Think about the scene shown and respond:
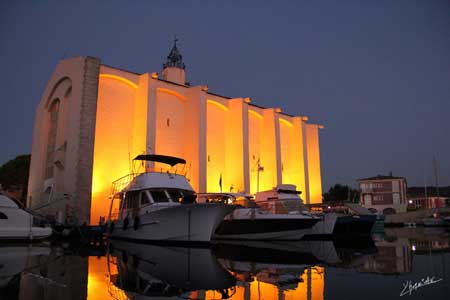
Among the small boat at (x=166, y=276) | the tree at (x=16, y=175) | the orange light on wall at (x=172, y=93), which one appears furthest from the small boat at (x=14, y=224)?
the tree at (x=16, y=175)

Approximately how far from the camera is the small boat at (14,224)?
51.8ft

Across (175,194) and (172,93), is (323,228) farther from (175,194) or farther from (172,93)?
(172,93)

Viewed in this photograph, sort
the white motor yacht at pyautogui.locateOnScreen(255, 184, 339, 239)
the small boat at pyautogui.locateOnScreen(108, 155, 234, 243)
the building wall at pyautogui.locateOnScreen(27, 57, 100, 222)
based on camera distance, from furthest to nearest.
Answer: the building wall at pyautogui.locateOnScreen(27, 57, 100, 222) → the white motor yacht at pyautogui.locateOnScreen(255, 184, 339, 239) → the small boat at pyautogui.locateOnScreen(108, 155, 234, 243)

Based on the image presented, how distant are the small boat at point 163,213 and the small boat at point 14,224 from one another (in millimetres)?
3580

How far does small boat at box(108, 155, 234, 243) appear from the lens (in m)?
13.6

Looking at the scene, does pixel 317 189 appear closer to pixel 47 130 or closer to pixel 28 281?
pixel 47 130

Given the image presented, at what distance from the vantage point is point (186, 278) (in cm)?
688

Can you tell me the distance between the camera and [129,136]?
26.0 meters

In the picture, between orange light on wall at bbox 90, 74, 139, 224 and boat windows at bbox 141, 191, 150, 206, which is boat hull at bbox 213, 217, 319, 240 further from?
orange light on wall at bbox 90, 74, 139, 224

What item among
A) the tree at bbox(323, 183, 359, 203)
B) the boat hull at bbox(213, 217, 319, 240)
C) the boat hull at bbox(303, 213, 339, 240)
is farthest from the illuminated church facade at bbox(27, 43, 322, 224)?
the tree at bbox(323, 183, 359, 203)

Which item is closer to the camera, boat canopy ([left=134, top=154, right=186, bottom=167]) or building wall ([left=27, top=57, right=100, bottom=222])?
boat canopy ([left=134, top=154, right=186, bottom=167])

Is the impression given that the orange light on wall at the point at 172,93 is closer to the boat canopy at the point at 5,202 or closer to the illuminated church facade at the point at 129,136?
the illuminated church facade at the point at 129,136

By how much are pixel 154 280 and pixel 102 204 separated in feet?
60.5

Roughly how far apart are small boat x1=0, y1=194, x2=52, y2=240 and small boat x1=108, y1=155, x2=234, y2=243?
11.7ft
